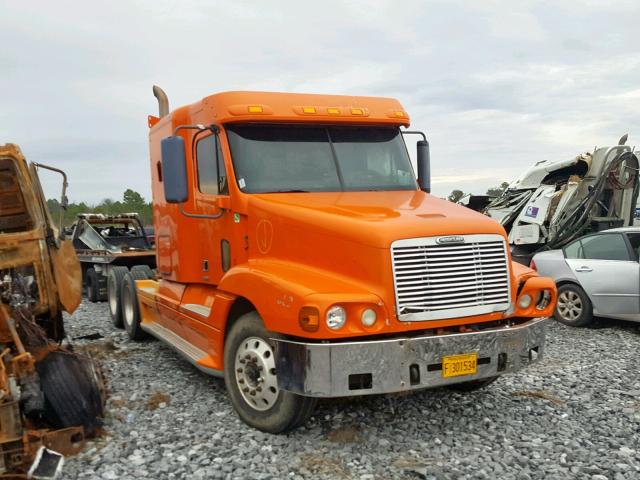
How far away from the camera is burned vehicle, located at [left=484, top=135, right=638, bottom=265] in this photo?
12648mm

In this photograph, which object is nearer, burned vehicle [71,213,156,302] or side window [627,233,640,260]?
→ side window [627,233,640,260]

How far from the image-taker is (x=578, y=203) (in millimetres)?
12758

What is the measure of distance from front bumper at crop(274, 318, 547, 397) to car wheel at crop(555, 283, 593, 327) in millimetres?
5127

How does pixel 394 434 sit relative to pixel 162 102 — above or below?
below

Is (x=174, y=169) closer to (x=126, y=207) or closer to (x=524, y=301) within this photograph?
(x=524, y=301)

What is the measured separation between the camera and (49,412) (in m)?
4.37

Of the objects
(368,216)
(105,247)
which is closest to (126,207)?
(105,247)

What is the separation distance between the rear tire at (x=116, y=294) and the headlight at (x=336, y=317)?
19.8 ft

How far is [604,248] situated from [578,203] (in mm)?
4133

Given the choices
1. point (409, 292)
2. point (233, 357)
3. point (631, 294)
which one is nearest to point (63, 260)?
point (233, 357)

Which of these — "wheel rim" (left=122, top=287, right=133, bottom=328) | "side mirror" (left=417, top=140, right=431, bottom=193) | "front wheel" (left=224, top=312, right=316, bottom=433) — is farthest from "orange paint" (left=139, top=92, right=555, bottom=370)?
"wheel rim" (left=122, top=287, right=133, bottom=328)

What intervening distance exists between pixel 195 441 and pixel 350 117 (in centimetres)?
323

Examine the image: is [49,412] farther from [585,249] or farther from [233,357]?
[585,249]

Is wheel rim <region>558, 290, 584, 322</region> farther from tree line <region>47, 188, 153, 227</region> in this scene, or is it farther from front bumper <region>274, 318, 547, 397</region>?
tree line <region>47, 188, 153, 227</region>
